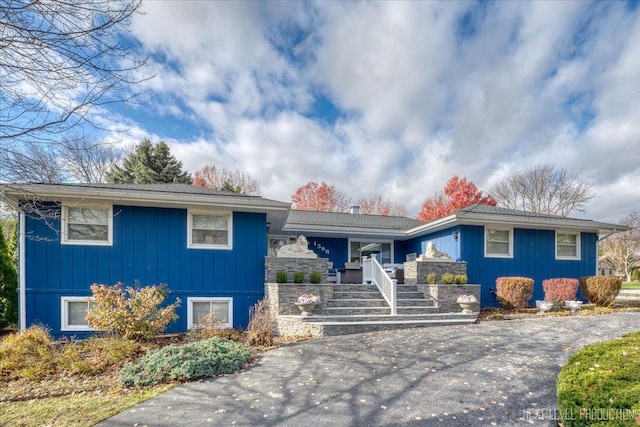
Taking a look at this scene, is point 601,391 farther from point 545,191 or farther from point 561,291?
point 545,191

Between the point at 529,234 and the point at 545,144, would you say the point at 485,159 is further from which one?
the point at 529,234

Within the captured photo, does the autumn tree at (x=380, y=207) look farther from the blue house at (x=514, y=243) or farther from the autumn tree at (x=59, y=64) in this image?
the autumn tree at (x=59, y=64)

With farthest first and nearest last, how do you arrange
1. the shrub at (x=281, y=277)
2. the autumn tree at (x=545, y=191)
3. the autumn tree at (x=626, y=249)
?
the autumn tree at (x=626, y=249), the autumn tree at (x=545, y=191), the shrub at (x=281, y=277)

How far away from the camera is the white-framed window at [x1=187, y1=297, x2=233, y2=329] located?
27.0 ft

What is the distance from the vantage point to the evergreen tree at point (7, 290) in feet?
27.4

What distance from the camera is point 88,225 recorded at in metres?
7.92

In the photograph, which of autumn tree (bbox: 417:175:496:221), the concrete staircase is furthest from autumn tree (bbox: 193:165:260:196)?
the concrete staircase

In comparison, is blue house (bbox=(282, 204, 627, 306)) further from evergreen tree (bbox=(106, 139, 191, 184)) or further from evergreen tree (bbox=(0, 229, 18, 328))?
evergreen tree (bbox=(106, 139, 191, 184))

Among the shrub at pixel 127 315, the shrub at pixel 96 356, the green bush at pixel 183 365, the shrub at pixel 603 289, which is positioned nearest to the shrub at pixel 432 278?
the shrub at pixel 603 289

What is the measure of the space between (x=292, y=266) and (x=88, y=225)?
17.0ft

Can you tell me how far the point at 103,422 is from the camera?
3.39 metres

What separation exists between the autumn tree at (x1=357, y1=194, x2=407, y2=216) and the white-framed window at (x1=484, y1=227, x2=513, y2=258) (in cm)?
2192

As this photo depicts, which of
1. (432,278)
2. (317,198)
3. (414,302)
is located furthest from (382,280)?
(317,198)

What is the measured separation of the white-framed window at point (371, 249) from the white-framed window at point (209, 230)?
7.04 m
